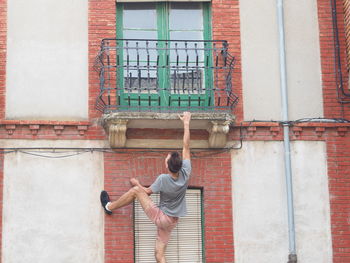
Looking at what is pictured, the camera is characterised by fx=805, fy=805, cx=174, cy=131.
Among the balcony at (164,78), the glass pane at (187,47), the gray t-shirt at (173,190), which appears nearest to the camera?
the gray t-shirt at (173,190)

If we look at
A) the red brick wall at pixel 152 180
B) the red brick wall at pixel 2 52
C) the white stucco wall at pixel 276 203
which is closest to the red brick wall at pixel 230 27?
the white stucco wall at pixel 276 203

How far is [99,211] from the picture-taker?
12.8 meters

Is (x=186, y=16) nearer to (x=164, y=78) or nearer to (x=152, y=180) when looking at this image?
(x=164, y=78)

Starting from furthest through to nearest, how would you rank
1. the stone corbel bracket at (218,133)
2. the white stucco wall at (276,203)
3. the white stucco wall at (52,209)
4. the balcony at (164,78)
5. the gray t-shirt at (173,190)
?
the balcony at (164,78) → the white stucco wall at (276,203) → the stone corbel bracket at (218,133) → the white stucco wall at (52,209) → the gray t-shirt at (173,190)

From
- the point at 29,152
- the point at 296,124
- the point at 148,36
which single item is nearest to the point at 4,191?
the point at 29,152

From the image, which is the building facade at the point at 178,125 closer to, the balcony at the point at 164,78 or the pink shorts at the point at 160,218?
the balcony at the point at 164,78

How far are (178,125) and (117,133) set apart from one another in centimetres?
100

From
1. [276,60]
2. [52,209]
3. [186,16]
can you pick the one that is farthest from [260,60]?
[52,209]

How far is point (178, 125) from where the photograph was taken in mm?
13000

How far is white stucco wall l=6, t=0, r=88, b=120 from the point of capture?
1315 cm

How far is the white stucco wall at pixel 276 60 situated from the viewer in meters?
13.5

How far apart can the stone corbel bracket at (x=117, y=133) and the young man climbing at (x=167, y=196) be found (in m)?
0.81

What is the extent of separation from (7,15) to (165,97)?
297 cm

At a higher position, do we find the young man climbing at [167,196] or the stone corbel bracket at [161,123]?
the stone corbel bracket at [161,123]
